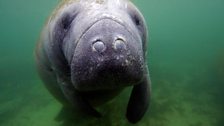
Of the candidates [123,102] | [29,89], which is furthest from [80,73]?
[29,89]

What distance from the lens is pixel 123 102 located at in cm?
598

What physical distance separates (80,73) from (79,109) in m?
1.16

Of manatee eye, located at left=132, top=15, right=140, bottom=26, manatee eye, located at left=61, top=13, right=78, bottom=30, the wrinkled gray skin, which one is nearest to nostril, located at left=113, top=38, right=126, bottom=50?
the wrinkled gray skin

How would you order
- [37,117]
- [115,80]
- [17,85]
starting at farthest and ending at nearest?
[17,85]
[37,117]
[115,80]

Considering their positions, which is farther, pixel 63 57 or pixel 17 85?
pixel 17 85

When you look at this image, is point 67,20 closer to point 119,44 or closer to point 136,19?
point 136,19

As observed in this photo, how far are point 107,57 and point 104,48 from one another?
8cm

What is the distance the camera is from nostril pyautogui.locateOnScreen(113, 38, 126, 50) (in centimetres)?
232

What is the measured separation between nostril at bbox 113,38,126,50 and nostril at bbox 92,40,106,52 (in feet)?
0.31

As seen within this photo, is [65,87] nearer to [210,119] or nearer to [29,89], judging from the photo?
[210,119]

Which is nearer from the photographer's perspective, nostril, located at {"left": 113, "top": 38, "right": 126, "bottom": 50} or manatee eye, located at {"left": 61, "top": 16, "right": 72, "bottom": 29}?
nostril, located at {"left": 113, "top": 38, "right": 126, "bottom": 50}

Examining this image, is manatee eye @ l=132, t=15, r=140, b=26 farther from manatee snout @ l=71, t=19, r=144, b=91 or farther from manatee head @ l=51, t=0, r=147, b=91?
manatee snout @ l=71, t=19, r=144, b=91

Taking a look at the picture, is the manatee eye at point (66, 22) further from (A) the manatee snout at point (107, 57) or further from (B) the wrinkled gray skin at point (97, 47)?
(A) the manatee snout at point (107, 57)

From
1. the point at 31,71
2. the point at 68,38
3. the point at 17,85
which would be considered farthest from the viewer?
the point at 31,71
